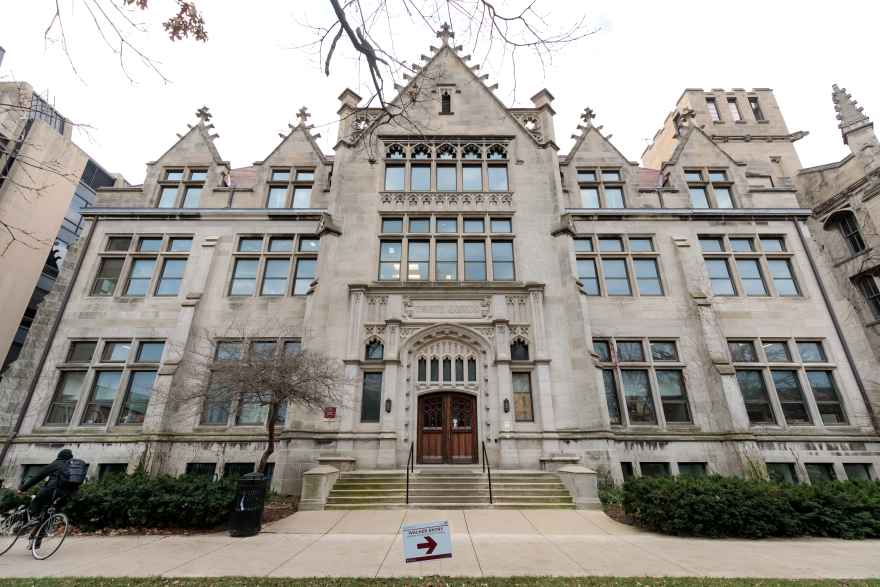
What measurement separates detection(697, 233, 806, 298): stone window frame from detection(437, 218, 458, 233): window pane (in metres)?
11.2

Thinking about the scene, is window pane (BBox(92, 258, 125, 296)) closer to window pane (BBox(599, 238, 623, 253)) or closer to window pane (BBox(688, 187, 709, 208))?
window pane (BBox(599, 238, 623, 253))

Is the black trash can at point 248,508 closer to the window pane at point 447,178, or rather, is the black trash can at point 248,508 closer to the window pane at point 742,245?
the window pane at point 447,178

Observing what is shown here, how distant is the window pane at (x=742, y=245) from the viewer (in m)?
18.4

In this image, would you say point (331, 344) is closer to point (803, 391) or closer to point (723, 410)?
point (723, 410)

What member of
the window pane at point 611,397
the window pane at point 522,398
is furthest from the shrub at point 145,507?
the window pane at point 611,397

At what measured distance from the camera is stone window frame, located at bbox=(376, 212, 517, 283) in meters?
17.3

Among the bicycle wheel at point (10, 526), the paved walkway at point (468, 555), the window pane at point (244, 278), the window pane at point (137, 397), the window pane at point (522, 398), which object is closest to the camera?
the paved walkway at point (468, 555)

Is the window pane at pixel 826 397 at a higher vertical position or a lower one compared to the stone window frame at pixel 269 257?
lower

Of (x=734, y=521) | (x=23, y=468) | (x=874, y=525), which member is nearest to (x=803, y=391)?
(x=874, y=525)

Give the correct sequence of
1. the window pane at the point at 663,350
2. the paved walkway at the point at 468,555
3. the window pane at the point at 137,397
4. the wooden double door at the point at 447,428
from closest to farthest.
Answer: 1. the paved walkway at the point at 468,555
2. the wooden double door at the point at 447,428
3. the window pane at the point at 137,397
4. the window pane at the point at 663,350

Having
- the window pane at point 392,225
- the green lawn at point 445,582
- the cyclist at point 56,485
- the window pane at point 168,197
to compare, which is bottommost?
the green lawn at point 445,582

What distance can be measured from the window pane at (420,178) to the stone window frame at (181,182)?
32.8 feet

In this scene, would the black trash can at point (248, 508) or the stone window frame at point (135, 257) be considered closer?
the black trash can at point (248, 508)

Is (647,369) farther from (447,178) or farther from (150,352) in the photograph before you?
(150,352)
